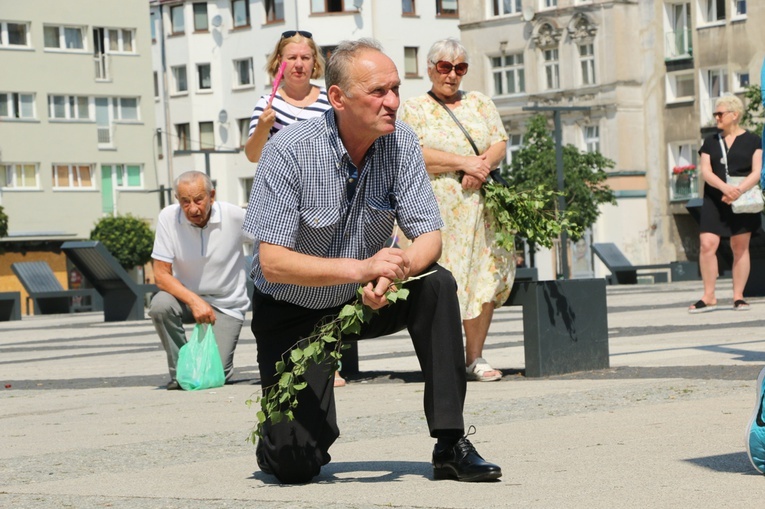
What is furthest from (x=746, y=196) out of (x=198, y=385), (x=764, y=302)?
(x=198, y=385)

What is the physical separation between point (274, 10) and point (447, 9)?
362 inches

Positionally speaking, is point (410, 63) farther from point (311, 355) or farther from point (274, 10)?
point (311, 355)

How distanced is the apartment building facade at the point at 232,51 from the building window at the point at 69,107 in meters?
7.18

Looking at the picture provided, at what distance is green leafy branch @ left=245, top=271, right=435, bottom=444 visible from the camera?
6.18 meters

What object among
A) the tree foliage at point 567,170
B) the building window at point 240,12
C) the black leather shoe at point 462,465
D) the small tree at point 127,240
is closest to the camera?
the black leather shoe at point 462,465

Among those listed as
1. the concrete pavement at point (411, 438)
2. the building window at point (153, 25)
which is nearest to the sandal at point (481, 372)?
the concrete pavement at point (411, 438)

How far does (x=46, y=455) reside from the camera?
25.0 feet

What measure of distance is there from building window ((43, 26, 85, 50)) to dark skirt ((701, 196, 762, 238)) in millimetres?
71563

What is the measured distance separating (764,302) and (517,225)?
9.20m

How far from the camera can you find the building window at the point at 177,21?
313 ft

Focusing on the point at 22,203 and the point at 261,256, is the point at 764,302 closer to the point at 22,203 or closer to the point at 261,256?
the point at 261,256

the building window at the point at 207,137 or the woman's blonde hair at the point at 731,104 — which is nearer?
the woman's blonde hair at the point at 731,104

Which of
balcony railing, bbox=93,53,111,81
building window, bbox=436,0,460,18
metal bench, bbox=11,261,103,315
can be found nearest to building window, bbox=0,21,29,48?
balcony railing, bbox=93,53,111,81

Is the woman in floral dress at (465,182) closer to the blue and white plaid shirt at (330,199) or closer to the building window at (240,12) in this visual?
the blue and white plaid shirt at (330,199)
